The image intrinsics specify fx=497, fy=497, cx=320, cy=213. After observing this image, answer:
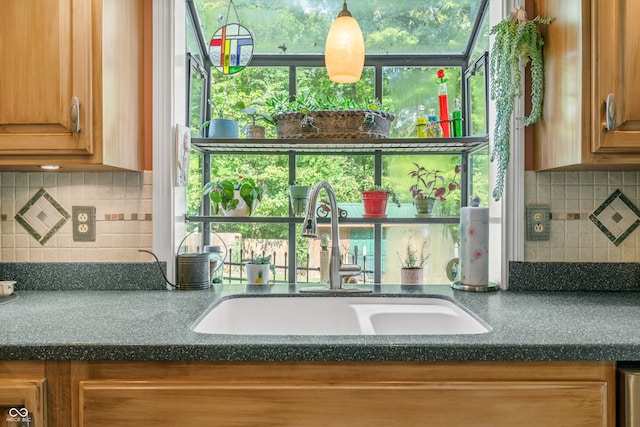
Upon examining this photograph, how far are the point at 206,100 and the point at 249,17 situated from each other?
16.2 inches

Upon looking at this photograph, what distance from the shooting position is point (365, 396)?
1149 mm

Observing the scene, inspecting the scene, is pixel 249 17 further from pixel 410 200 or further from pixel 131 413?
pixel 131 413

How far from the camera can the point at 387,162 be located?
7.30 feet

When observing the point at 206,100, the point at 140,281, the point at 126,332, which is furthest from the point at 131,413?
the point at 206,100

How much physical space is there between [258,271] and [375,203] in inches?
21.9

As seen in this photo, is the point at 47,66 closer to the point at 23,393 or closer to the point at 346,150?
the point at 23,393

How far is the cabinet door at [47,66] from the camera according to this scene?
1496 mm

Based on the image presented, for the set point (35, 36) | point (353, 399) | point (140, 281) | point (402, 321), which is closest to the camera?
point (353, 399)

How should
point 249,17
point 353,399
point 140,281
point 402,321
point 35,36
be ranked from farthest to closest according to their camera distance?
point 249,17 < point 140,281 < point 402,321 < point 35,36 < point 353,399

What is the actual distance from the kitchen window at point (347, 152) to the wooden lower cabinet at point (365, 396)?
3.37 ft

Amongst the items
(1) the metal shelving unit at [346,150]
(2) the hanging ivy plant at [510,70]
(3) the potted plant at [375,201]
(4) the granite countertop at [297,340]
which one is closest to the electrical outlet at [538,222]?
(2) the hanging ivy plant at [510,70]

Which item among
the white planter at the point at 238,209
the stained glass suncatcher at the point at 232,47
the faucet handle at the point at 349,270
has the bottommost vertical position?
the faucet handle at the point at 349,270

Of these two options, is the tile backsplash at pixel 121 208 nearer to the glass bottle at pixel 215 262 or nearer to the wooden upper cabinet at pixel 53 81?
the glass bottle at pixel 215 262

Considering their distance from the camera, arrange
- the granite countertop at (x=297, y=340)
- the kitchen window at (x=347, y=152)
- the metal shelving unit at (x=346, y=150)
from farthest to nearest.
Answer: the kitchen window at (x=347, y=152), the metal shelving unit at (x=346, y=150), the granite countertop at (x=297, y=340)
